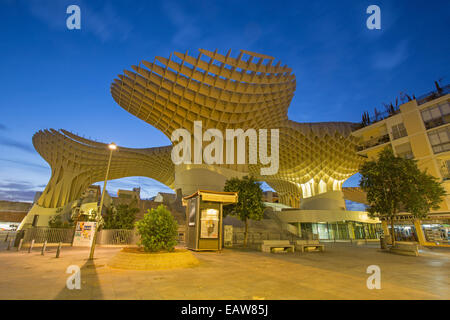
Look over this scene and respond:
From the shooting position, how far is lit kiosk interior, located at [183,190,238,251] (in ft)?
43.9

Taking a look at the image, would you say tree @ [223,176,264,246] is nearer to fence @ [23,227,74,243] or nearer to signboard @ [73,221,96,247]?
signboard @ [73,221,96,247]

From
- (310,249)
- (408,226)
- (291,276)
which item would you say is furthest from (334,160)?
(291,276)

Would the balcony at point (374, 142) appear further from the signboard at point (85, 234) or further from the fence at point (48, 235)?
the fence at point (48, 235)

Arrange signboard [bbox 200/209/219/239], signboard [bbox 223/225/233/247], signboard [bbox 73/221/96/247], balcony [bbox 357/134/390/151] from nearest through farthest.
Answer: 1. signboard [bbox 73/221/96/247]
2. signboard [bbox 200/209/219/239]
3. signboard [bbox 223/225/233/247]
4. balcony [bbox 357/134/390/151]

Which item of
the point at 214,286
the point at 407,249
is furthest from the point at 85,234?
the point at 407,249

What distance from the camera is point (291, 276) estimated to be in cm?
720

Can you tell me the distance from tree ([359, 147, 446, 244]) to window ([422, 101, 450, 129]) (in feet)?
31.8

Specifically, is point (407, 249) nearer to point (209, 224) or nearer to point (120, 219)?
point (209, 224)

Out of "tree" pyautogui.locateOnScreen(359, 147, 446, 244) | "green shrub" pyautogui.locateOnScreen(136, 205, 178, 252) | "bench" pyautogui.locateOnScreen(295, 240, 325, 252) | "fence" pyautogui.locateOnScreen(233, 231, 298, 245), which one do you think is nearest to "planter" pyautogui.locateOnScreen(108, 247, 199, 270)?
"green shrub" pyautogui.locateOnScreen(136, 205, 178, 252)

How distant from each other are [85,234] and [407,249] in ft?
70.1

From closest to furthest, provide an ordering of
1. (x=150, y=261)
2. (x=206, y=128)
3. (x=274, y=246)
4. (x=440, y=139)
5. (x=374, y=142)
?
1. (x=150, y=261)
2. (x=274, y=246)
3. (x=440, y=139)
4. (x=374, y=142)
5. (x=206, y=128)

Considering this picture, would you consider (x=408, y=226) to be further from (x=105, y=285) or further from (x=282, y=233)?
(x=105, y=285)

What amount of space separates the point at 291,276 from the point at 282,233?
64.0 feet

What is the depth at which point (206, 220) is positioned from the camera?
1357cm
